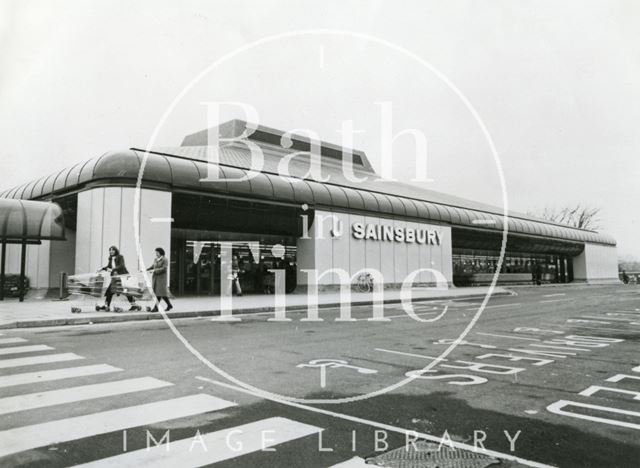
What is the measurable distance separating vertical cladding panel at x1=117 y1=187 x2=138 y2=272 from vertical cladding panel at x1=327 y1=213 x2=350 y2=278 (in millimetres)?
10588

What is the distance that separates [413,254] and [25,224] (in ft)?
69.9

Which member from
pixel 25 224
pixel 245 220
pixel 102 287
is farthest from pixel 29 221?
pixel 245 220

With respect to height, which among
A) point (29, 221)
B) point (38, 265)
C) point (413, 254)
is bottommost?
point (38, 265)

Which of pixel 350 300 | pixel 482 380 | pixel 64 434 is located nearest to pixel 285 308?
pixel 350 300

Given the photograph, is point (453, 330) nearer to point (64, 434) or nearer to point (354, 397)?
point (354, 397)

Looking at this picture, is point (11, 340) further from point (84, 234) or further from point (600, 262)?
point (600, 262)

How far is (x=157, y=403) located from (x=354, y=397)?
6.96ft

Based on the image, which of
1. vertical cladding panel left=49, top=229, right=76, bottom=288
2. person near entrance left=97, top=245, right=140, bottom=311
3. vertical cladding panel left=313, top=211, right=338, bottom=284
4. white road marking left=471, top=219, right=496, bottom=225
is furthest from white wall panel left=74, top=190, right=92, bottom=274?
white road marking left=471, top=219, right=496, bottom=225

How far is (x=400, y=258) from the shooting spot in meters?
31.4

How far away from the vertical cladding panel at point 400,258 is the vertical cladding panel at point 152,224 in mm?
14681

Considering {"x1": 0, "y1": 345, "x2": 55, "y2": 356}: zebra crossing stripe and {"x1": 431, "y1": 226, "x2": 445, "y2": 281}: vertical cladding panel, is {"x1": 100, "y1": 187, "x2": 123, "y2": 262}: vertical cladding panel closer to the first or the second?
{"x1": 0, "y1": 345, "x2": 55, "y2": 356}: zebra crossing stripe

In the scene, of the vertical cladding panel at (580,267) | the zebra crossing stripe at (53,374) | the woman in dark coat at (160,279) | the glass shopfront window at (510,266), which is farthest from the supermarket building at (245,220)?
the vertical cladding panel at (580,267)

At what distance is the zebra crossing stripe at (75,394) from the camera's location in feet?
17.6

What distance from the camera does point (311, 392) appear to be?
6035 millimetres
